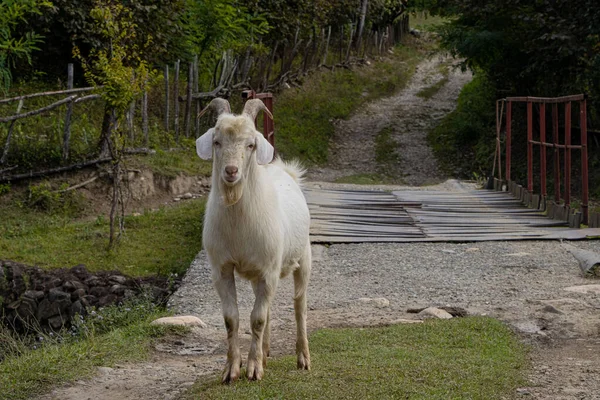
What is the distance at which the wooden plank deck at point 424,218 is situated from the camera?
1293 cm

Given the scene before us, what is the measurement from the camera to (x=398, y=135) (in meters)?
28.1

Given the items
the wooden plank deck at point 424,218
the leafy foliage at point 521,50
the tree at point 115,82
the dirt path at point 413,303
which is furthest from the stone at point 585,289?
the leafy foliage at point 521,50

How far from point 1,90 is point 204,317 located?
1056 cm

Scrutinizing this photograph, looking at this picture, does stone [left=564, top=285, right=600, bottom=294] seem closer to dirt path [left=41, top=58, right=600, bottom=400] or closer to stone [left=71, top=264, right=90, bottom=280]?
dirt path [left=41, top=58, right=600, bottom=400]

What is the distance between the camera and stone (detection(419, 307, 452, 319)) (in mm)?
Result: 8766

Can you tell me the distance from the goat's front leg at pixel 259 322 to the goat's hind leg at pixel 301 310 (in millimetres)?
407

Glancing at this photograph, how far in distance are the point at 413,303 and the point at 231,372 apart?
386cm

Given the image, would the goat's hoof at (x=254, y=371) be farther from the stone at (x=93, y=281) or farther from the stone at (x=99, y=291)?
the stone at (x=93, y=281)

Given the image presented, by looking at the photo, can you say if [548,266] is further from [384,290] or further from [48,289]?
[48,289]

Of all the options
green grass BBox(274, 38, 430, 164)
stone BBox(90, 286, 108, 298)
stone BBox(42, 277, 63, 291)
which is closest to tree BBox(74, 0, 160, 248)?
stone BBox(42, 277, 63, 291)

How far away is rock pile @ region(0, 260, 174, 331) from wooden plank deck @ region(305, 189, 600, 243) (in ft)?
8.76

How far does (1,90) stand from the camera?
58.4 ft

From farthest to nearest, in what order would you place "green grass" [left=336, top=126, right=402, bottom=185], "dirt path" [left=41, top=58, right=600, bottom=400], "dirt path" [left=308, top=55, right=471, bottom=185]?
"dirt path" [left=308, top=55, right=471, bottom=185] → "green grass" [left=336, top=126, right=402, bottom=185] → "dirt path" [left=41, top=58, right=600, bottom=400]

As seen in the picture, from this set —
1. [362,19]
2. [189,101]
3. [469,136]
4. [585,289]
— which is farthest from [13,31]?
[362,19]
